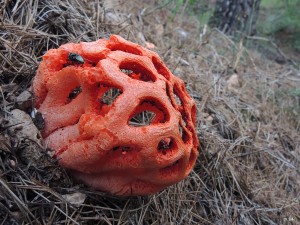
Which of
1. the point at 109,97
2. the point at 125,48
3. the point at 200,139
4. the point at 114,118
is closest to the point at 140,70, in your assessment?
the point at 125,48

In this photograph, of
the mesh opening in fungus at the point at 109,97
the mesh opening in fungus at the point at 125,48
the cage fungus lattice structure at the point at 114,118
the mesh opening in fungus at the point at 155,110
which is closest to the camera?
the cage fungus lattice structure at the point at 114,118

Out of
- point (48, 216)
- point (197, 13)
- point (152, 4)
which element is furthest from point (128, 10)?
point (48, 216)

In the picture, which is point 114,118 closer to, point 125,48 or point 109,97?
point 125,48

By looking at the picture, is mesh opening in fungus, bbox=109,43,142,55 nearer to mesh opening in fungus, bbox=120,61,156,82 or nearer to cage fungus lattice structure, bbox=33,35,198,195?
cage fungus lattice structure, bbox=33,35,198,195

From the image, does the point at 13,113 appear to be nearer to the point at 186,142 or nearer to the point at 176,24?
the point at 186,142

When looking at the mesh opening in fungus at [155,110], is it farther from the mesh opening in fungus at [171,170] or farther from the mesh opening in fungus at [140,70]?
the mesh opening in fungus at [171,170]

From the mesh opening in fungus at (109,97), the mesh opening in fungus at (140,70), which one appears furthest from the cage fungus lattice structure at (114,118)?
the mesh opening in fungus at (109,97)
